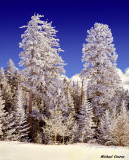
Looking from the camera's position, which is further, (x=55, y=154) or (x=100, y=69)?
(x=100, y=69)

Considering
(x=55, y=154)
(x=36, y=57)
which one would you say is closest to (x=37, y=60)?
(x=36, y=57)

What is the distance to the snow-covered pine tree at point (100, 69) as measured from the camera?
2366cm

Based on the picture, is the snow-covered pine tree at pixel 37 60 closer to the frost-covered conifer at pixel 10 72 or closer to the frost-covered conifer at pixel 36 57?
the frost-covered conifer at pixel 36 57

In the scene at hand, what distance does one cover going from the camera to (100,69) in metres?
23.7

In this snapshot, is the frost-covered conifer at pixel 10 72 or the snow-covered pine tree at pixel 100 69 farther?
the frost-covered conifer at pixel 10 72

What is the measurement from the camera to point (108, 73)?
78.0 ft

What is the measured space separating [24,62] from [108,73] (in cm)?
1126

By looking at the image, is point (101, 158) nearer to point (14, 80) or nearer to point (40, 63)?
point (40, 63)

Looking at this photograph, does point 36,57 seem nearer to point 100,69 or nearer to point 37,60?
point 37,60

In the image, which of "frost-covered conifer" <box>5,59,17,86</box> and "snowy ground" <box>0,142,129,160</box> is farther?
"frost-covered conifer" <box>5,59,17,86</box>

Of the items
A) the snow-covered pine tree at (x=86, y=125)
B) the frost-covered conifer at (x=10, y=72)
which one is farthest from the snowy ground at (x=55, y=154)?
the frost-covered conifer at (x=10, y=72)

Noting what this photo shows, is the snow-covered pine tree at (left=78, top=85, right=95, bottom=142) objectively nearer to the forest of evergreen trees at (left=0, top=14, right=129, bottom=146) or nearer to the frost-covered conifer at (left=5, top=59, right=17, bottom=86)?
the forest of evergreen trees at (left=0, top=14, right=129, bottom=146)

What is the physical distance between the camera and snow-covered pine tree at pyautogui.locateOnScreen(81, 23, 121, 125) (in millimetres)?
23656

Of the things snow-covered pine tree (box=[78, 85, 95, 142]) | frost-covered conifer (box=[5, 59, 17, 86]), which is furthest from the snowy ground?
frost-covered conifer (box=[5, 59, 17, 86])
